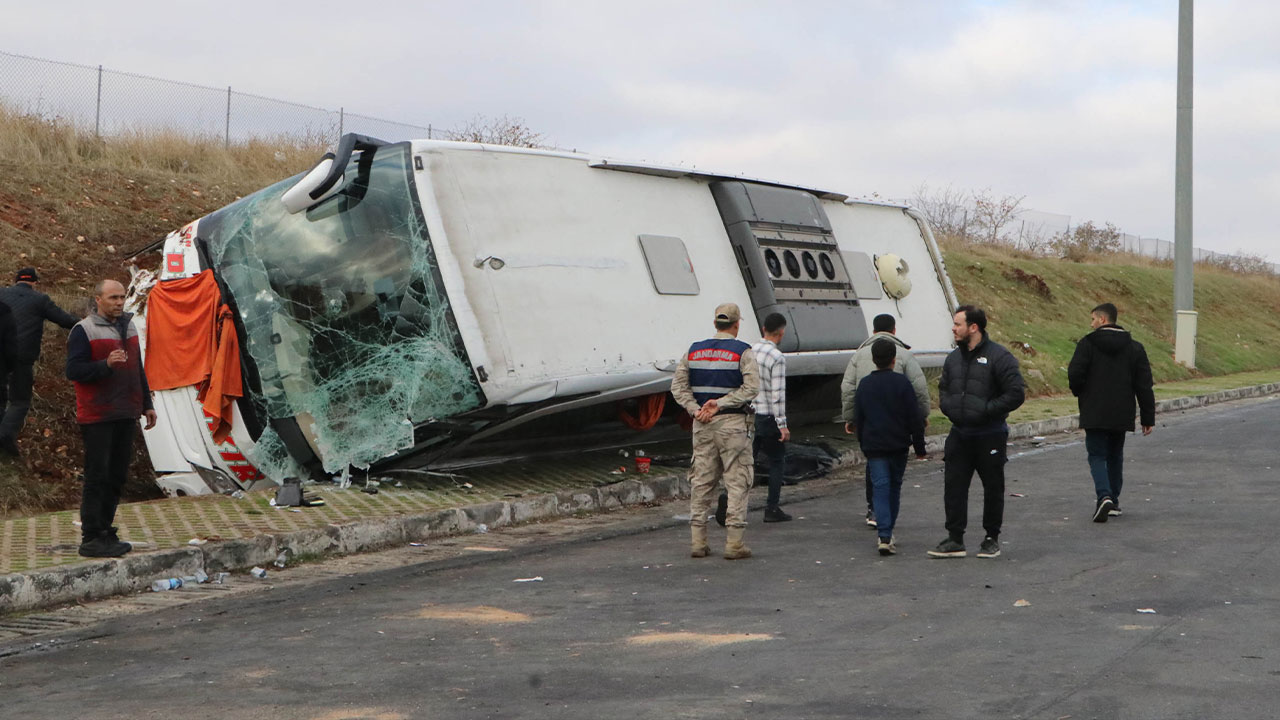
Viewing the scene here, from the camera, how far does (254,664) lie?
5.48m

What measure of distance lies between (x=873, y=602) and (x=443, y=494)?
4.89 metres

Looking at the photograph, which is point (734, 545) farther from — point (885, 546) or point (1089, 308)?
point (1089, 308)

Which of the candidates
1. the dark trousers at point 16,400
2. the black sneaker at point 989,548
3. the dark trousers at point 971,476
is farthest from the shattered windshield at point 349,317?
the black sneaker at point 989,548

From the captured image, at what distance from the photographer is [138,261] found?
1529 cm

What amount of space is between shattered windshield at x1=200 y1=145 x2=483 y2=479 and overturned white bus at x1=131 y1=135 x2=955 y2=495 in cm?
2

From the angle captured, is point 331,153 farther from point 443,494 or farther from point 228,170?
point 228,170

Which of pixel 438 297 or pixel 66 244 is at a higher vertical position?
pixel 66 244

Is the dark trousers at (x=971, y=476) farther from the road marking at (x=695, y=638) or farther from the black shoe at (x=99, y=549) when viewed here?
the black shoe at (x=99, y=549)

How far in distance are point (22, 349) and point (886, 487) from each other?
8075mm

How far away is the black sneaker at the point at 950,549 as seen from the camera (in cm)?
808

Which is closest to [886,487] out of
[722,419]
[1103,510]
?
[722,419]

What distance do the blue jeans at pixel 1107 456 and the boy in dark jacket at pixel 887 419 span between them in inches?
71.9

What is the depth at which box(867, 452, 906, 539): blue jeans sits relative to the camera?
8195mm

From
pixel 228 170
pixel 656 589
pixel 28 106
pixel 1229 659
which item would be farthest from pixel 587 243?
pixel 28 106
